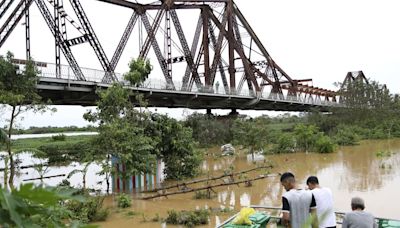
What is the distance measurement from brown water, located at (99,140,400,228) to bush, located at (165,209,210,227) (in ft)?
0.69

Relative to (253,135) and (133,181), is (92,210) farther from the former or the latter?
(253,135)

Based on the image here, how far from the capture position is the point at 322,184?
14781 mm

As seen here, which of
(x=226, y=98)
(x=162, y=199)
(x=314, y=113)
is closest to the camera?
(x=162, y=199)

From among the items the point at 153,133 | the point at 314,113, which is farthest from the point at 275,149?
the point at 314,113

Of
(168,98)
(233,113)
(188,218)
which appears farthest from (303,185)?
(233,113)

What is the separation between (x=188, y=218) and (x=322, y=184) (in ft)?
22.8

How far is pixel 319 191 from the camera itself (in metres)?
5.22

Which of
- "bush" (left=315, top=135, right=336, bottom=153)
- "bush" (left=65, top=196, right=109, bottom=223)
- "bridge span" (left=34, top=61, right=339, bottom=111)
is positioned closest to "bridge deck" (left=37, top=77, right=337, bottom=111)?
"bridge span" (left=34, top=61, right=339, bottom=111)

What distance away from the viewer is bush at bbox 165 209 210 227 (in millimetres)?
9500

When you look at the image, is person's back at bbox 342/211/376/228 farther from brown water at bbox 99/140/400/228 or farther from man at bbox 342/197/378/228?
brown water at bbox 99/140/400/228

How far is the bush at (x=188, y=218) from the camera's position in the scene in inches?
374

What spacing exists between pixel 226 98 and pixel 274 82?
65.9 feet

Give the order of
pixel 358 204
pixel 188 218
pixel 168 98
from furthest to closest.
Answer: pixel 168 98 < pixel 188 218 < pixel 358 204

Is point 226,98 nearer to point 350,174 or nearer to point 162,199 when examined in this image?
point 350,174
